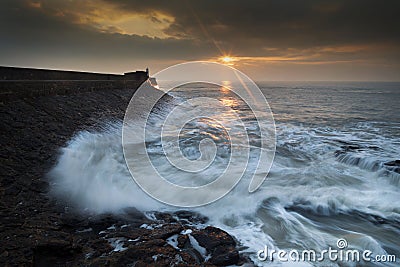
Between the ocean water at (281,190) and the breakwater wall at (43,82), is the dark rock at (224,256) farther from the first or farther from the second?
the breakwater wall at (43,82)

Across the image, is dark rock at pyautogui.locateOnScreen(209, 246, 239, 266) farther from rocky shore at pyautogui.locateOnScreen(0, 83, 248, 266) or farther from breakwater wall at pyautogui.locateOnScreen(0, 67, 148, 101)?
breakwater wall at pyautogui.locateOnScreen(0, 67, 148, 101)

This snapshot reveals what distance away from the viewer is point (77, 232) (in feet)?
9.82

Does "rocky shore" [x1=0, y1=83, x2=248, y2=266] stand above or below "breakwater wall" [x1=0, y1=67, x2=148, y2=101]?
below

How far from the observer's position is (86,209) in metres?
3.61

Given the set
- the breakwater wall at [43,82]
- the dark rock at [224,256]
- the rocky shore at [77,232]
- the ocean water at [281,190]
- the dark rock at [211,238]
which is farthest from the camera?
the breakwater wall at [43,82]

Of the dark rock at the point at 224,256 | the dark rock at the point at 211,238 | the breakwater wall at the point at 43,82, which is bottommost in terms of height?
the dark rock at the point at 224,256

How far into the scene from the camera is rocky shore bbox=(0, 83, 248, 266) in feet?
8.16

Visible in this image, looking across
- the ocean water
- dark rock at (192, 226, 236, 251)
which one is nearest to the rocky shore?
dark rock at (192, 226, 236, 251)

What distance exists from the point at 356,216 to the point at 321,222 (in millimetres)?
768

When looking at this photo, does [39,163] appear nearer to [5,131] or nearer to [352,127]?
[5,131]

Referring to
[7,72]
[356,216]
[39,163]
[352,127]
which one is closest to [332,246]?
[356,216]

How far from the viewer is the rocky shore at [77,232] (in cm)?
249

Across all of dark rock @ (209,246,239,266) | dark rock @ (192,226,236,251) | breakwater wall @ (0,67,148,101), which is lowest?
dark rock @ (209,246,239,266)

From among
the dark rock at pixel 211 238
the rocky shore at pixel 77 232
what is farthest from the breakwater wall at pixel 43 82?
the dark rock at pixel 211 238
